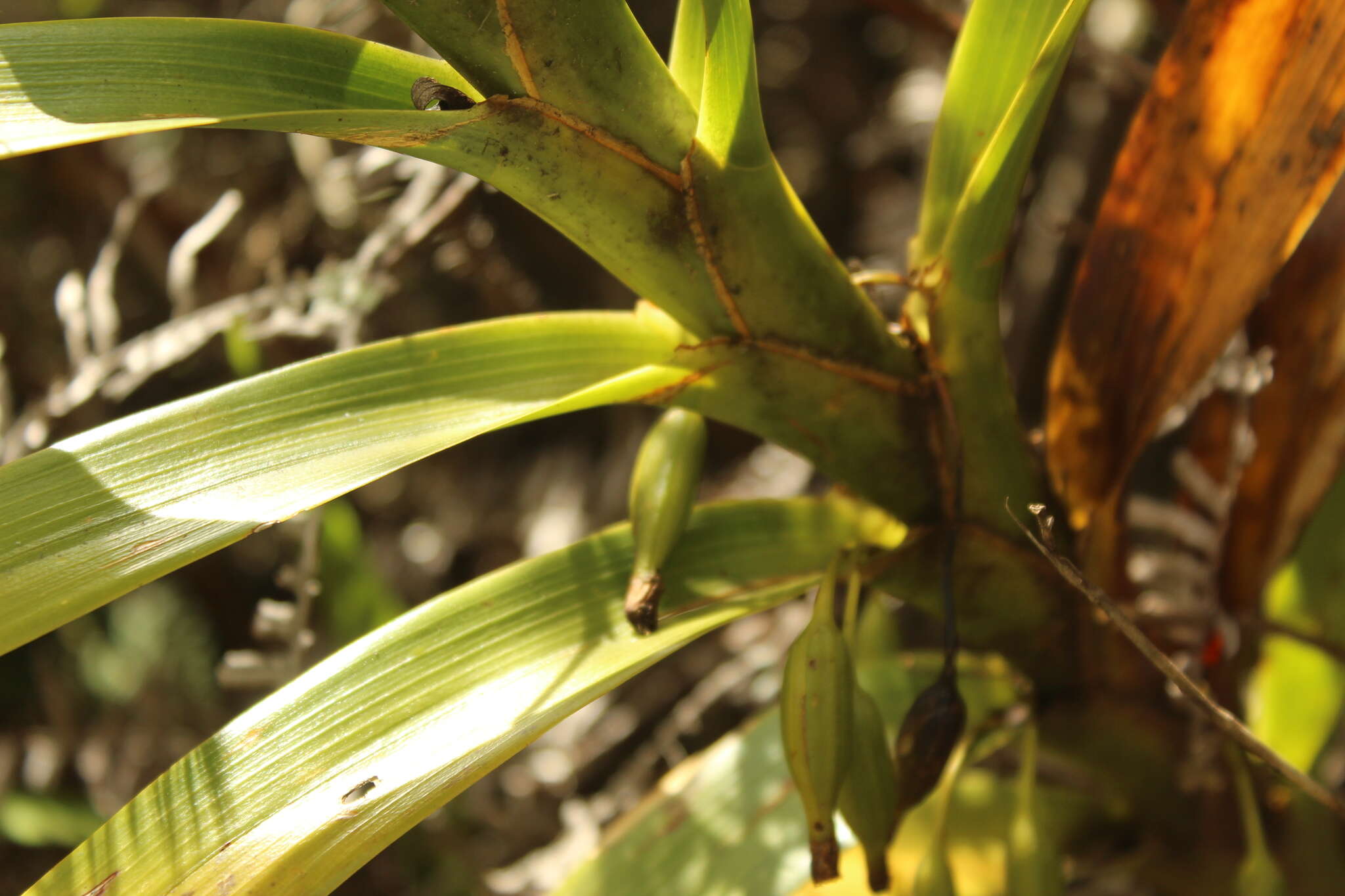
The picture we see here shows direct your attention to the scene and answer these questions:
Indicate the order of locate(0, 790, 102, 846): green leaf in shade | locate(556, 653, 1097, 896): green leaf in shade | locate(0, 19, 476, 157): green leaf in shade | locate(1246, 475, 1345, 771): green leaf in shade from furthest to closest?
1. locate(0, 790, 102, 846): green leaf in shade
2. locate(1246, 475, 1345, 771): green leaf in shade
3. locate(556, 653, 1097, 896): green leaf in shade
4. locate(0, 19, 476, 157): green leaf in shade

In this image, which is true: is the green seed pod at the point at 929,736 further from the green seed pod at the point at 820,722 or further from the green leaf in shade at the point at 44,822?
the green leaf in shade at the point at 44,822

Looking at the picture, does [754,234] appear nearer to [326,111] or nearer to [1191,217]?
[326,111]

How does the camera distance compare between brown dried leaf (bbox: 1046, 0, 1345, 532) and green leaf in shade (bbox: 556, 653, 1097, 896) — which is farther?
green leaf in shade (bbox: 556, 653, 1097, 896)

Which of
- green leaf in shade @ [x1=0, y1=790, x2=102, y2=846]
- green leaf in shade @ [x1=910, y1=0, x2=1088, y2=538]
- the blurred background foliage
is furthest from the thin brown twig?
green leaf in shade @ [x1=0, y1=790, x2=102, y2=846]

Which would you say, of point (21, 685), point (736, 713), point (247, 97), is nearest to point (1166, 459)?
point (736, 713)

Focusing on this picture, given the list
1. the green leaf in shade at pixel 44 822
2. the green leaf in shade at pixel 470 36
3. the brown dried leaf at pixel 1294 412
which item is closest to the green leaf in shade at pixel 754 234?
the green leaf in shade at pixel 470 36

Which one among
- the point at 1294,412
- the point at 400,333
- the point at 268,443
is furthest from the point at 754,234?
the point at 400,333

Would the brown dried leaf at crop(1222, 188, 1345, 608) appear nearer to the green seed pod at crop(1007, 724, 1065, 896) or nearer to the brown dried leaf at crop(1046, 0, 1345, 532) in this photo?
the brown dried leaf at crop(1046, 0, 1345, 532)
